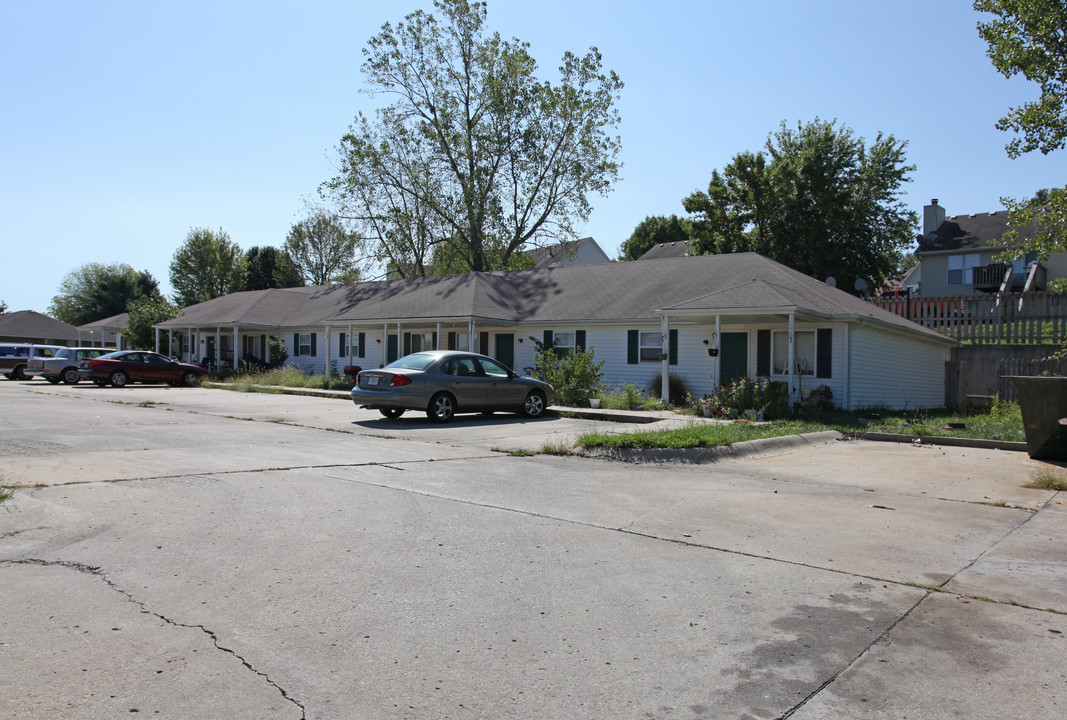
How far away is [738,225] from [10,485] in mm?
37982

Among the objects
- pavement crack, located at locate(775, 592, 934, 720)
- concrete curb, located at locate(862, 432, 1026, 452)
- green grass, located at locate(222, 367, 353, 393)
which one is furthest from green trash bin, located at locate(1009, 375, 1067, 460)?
green grass, located at locate(222, 367, 353, 393)

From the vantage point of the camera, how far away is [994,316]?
2395 cm

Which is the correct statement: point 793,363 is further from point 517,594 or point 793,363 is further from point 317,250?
point 317,250

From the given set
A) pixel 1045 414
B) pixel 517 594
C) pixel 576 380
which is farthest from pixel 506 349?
pixel 517 594

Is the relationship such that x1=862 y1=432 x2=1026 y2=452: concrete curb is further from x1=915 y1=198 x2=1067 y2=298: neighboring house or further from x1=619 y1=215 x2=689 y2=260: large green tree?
x1=619 y1=215 x2=689 y2=260: large green tree

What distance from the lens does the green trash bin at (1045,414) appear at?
35.1 ft

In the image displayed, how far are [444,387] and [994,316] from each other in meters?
18.8

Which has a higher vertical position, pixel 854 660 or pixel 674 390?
pixel 674 390

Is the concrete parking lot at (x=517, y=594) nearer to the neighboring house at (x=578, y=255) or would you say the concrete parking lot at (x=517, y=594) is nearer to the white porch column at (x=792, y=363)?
the white porch column at (x=792, y=363)

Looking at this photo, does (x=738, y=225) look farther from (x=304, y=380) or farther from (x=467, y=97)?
(x=304, y=380)

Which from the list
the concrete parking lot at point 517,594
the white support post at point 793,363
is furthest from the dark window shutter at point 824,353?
the concrete parking lot at point 517,594

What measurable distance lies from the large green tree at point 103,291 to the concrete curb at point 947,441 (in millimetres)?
77312

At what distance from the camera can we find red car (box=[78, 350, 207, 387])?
2822 cm

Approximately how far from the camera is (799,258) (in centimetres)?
3825
